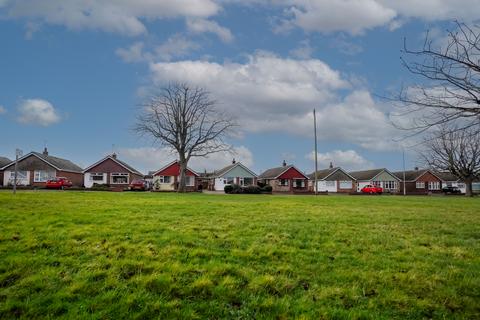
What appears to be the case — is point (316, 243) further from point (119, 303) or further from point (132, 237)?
point (119, 303)

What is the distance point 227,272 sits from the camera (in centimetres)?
625

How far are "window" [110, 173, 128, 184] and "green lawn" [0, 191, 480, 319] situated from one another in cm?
5233

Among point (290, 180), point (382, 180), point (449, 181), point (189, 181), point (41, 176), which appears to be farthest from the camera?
point (449, 181)

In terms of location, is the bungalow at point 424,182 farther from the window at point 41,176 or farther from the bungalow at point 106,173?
the window at point 41,176

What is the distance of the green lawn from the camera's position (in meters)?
5.05

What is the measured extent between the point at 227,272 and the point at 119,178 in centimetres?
5832

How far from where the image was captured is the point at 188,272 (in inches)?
242

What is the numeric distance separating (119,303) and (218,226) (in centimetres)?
529

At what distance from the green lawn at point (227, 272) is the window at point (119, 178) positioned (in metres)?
52.3

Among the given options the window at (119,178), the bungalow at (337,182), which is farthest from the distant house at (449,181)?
the window at (119,178)

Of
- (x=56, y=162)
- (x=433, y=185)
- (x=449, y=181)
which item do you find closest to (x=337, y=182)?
(x=433, y=185)

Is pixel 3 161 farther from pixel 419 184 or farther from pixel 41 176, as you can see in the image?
pixel 419 184

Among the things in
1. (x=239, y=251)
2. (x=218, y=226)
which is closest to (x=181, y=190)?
(x=218, y=226)

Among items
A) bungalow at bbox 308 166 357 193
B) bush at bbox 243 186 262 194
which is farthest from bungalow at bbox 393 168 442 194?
bush at bbox 243 186 262 194
